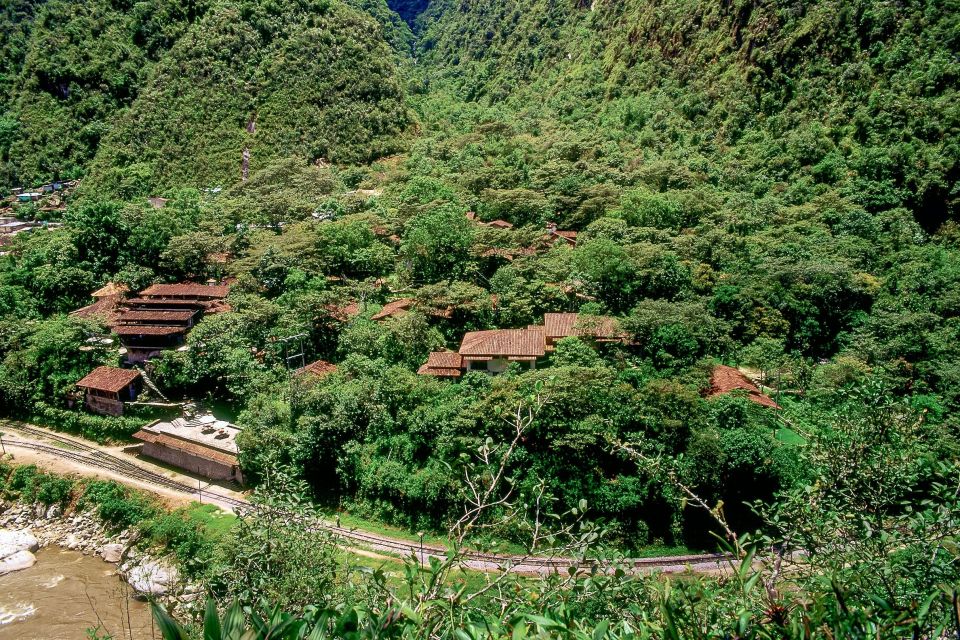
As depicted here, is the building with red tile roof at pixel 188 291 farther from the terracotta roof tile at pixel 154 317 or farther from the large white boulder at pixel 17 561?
the large white boulder at pixel 17 561

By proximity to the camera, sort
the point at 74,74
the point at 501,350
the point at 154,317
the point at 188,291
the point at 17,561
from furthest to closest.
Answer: the point at 74,74, the point at 188,291, the point at 154,317, the point at 501,350, the point at 17,561

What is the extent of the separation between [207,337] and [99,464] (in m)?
5.56

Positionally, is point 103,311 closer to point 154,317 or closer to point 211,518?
point 154,317

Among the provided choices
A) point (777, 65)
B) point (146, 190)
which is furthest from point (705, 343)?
point (146, 190)

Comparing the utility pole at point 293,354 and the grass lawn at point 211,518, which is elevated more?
the utility pole at point 293,354

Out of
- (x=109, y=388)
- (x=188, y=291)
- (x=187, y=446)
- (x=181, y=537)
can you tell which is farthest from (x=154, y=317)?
(x=181, y=537)

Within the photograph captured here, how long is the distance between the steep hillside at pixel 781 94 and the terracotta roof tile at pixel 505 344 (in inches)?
799

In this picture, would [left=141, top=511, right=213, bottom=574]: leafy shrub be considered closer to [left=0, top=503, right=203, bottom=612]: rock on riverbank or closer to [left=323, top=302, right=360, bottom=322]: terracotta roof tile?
[left=0, top=503, right=203, bottom=612]: rock on riverbank

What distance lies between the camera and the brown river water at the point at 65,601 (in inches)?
595

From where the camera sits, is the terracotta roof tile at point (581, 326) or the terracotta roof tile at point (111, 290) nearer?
the terracotta roof tile at point (581, 326)

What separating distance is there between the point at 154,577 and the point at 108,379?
932 cm

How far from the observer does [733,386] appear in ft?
62.7

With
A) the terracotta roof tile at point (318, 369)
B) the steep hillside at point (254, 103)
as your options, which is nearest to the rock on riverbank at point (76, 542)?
the terracotta roof tile at point (318, 369)

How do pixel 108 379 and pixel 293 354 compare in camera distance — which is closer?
pixel 293 354
